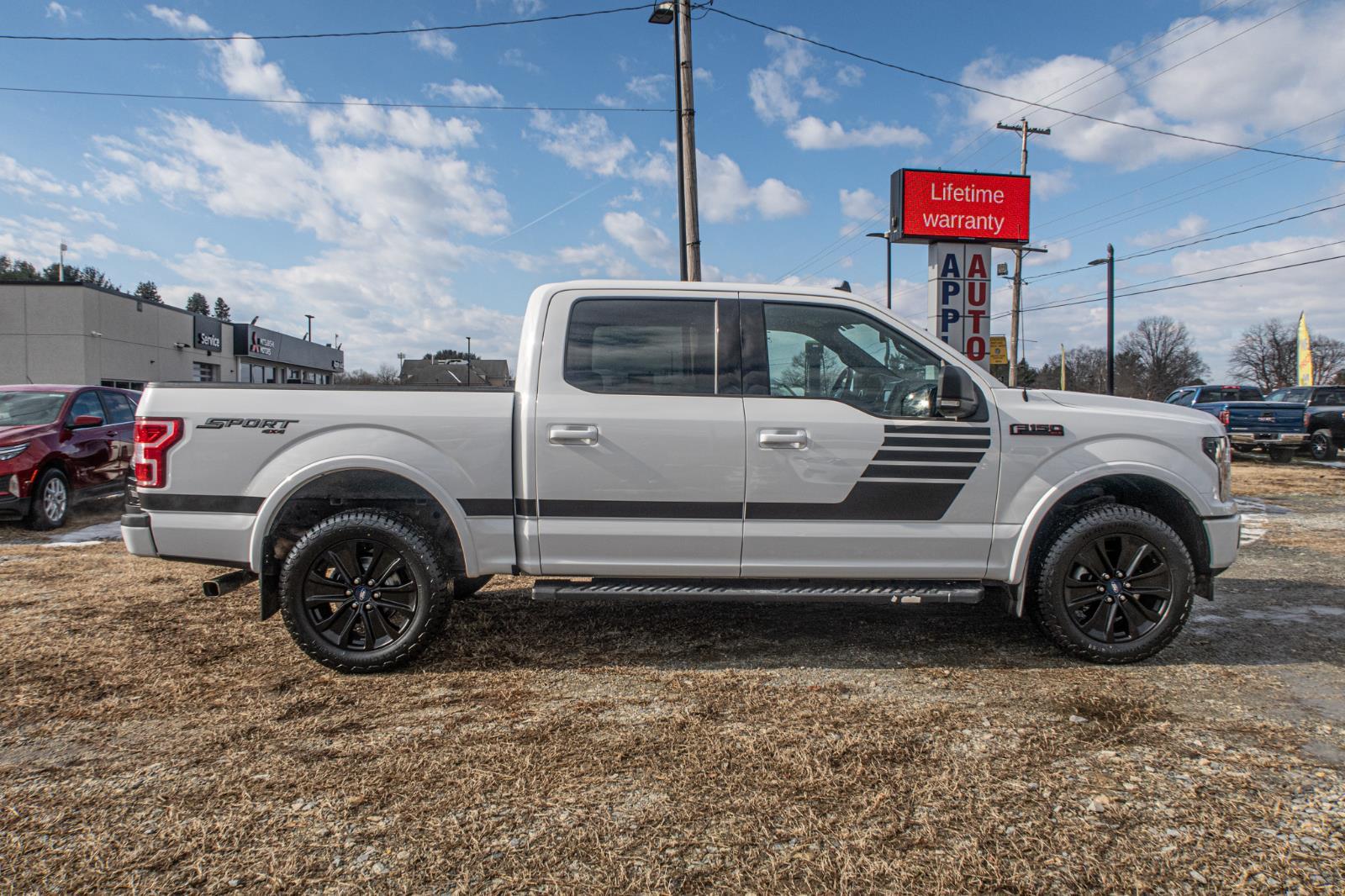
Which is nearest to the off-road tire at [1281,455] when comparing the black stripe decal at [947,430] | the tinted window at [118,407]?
the black stripe decal at [947,430]

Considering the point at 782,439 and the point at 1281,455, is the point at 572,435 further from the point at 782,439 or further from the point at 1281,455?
the point at 1281,455

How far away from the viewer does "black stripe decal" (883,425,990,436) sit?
3885 millimetres

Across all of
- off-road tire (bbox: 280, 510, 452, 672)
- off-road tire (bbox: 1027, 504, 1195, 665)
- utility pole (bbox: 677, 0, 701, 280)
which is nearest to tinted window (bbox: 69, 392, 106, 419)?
off-road tire (bbox: 280, 510, 452, 672)

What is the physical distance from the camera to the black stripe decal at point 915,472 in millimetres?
3879

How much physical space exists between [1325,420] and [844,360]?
66.5ft

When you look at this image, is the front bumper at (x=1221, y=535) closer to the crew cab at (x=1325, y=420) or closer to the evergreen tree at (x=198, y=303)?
the crew cab at (x=1325, y=420)

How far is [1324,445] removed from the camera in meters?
18.1

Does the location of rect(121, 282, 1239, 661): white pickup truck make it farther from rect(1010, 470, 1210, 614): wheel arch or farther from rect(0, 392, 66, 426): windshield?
rect(0, 392, 66, 426): windshield

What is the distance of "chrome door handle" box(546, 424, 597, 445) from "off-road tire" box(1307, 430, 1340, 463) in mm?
21140

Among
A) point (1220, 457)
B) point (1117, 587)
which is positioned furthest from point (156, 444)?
point (1220, 457)

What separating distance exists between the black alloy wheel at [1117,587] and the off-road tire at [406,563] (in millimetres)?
3272

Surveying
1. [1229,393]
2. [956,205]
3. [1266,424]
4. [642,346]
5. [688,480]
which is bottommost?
[688,480]

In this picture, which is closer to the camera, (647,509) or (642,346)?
(647,509)

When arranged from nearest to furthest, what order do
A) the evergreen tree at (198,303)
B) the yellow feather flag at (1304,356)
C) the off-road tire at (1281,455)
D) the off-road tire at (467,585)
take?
1. the off-road tire at (467,585)
2. the off-road tire at (1281,455)
3. the yellow feather flag at (1304,356)
4. the evergreen tree at (198,303)
